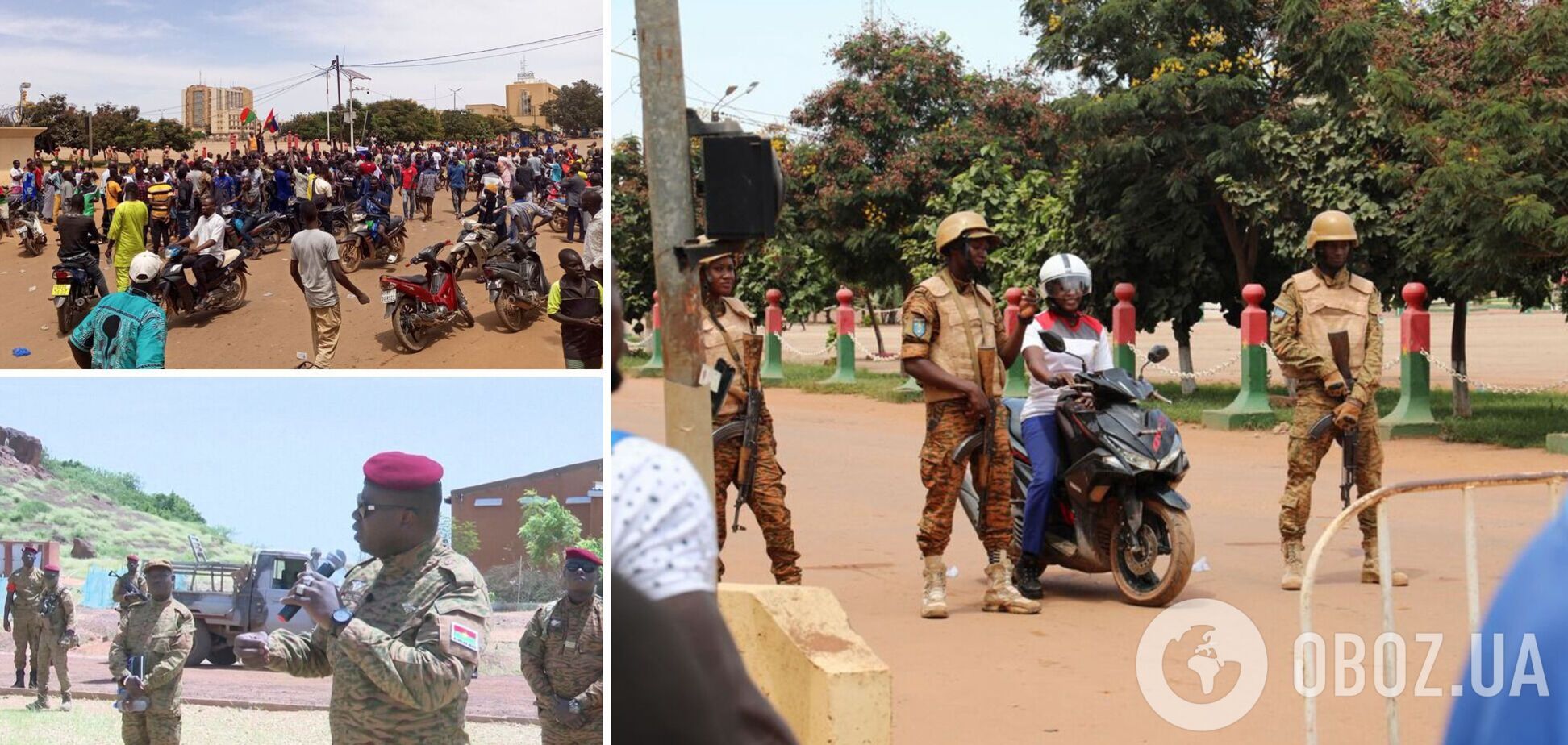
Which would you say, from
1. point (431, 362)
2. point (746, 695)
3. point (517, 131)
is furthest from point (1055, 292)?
point (517, 131)

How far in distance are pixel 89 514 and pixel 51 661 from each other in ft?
1.27

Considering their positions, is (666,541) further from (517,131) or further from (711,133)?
(517,131)

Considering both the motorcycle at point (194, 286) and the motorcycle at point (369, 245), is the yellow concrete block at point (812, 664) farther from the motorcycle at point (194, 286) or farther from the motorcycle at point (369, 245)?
the motorcycle at point (369, 245)

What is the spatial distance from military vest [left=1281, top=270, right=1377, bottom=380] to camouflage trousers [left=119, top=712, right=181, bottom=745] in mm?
5652

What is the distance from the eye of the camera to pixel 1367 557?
25.7 ft

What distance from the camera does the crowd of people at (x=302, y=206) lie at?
484 inches

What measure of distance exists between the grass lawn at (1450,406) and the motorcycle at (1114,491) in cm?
687

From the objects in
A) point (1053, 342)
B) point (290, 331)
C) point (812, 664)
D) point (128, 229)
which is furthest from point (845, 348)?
point (812, 664)

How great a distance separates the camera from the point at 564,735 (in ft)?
11.5

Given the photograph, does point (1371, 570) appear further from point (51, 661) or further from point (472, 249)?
point (472, 249)

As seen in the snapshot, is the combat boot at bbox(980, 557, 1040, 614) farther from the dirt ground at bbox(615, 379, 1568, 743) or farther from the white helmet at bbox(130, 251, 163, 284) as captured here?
the white helmet at bbox(130, 251, 163, 284)

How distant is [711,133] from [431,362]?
1122 cm

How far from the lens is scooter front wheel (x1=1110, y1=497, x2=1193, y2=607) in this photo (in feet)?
23.3

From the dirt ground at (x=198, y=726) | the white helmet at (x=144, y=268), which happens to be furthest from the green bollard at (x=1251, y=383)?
the dirt ground at (x=198, y=726)
